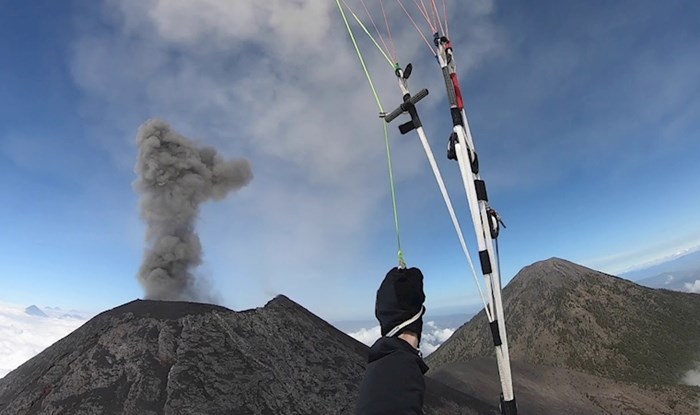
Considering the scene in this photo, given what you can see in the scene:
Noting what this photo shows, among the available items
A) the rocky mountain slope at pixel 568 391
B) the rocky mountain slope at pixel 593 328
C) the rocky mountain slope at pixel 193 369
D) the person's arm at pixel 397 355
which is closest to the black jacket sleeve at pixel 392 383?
the person's arm at pixel 397 355

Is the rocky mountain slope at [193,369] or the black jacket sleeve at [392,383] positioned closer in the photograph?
the black jacket sleeve at [392,383]

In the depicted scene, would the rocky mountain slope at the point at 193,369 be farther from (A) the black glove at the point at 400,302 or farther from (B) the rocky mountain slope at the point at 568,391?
(A) the black glove at the point at 400,302

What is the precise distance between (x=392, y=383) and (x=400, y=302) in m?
0.96

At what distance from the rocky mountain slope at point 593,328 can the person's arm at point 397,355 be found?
97.9 m

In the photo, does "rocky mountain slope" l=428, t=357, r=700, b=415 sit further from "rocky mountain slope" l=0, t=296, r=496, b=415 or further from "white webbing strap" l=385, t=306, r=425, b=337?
"white webbing strap" l=385, t=306, r=425, b=337

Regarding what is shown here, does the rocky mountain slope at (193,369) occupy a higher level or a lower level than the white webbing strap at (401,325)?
higher

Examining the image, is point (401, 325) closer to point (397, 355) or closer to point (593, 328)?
point (397, 355)

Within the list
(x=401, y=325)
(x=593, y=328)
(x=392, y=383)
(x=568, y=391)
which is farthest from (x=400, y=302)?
(x=593, y=328)

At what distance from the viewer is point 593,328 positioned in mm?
98062

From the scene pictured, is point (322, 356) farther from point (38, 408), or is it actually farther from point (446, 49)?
point (446, 49)

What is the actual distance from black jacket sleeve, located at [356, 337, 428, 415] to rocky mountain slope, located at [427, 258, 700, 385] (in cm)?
9831

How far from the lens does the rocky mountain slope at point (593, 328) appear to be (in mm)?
86688

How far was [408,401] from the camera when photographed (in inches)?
123

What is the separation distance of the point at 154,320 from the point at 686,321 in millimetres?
119201
